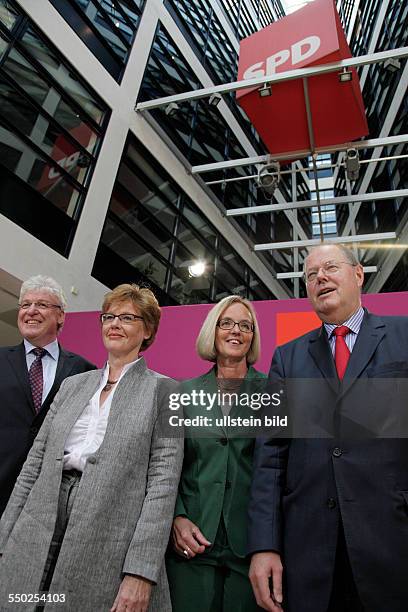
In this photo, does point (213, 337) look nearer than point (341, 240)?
Yes

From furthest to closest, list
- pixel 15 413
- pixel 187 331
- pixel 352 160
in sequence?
1. pixel 352 160
2. pixel 187 331
3. pixel 15 413

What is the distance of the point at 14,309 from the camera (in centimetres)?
608

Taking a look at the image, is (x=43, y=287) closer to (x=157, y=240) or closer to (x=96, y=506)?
(x=96, y=506)

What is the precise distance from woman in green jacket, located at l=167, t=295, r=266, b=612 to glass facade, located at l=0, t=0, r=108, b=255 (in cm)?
431

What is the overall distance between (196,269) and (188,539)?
26.1 ft

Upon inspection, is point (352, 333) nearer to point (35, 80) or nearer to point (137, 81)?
point (35, 80)

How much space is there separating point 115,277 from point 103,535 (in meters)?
5.82

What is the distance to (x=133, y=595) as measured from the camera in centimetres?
133

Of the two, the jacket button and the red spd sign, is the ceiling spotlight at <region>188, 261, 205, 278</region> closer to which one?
the red spd sign

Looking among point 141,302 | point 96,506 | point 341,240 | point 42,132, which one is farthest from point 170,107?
point 96,506

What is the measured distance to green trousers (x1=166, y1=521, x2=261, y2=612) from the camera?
145 centimetres

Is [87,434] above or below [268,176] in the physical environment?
below

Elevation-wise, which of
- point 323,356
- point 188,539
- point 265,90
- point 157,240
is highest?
point 265,90

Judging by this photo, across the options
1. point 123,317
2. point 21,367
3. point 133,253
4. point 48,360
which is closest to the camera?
point 123,317
